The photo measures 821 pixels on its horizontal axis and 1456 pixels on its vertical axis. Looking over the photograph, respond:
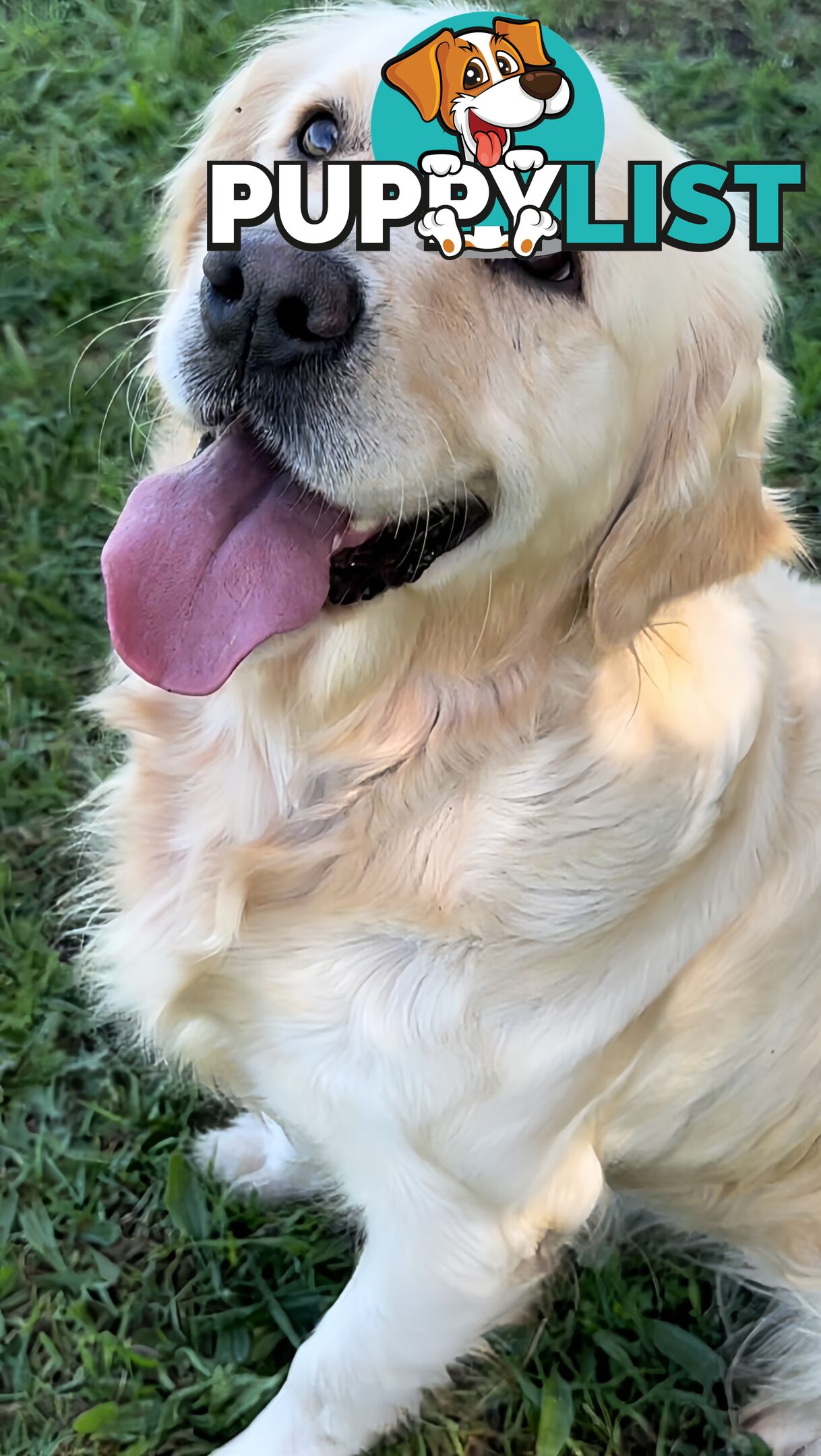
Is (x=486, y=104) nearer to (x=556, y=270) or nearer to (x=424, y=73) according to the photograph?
(x=424, y=73)

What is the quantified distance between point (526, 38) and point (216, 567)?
0.73 metres

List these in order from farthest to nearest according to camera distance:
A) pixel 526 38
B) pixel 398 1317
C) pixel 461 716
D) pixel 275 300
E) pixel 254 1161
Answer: pixel 254 1161 → pixel 398 1317 → pixel 461 716 → pixel 526 38 → pixel 275 300

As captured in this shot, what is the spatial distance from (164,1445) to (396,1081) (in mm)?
1187

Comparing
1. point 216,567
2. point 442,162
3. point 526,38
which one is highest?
point 526,38

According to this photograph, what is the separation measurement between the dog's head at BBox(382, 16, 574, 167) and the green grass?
184 cm

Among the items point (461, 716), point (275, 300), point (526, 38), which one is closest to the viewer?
point (275, 300)

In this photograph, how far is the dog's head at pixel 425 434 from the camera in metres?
1.48

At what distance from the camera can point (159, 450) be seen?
1874mm


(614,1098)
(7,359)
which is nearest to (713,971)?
(614,1098)

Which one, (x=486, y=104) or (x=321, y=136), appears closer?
(x=486, y=104)

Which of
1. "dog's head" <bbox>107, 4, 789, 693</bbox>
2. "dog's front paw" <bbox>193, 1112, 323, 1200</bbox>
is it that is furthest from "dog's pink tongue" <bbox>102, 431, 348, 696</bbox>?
"dog's front paw" <bbox>193, 1112, 323, 1200</bbox>

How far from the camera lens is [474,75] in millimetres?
1516

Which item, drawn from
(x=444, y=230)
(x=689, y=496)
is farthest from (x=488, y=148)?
(x=689, y=496)

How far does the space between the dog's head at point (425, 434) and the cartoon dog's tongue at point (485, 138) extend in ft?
0.41
